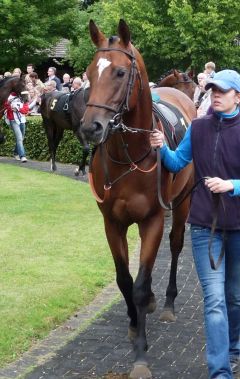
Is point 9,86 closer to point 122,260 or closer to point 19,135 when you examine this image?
point 19,135

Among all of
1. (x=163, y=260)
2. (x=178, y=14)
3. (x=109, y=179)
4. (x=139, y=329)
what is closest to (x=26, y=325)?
(x=139, y=329)

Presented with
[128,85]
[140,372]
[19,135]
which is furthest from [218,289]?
[19,135]

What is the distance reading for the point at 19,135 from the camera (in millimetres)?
18391

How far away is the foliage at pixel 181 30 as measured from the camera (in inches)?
1035

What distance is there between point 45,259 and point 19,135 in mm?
10332

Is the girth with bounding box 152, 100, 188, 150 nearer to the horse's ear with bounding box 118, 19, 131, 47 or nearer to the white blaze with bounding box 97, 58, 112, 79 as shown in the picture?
the horse's ear with bounding box 118, 19, 131, 47

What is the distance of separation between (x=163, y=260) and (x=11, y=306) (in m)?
2.74

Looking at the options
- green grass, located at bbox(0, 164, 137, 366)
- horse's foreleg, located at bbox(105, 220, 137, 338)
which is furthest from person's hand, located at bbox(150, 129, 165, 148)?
green grass, located at bbox(0, 164, 137, 366)

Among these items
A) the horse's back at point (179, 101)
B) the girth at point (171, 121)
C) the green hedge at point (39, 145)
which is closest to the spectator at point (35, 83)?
the green hedge at point (39, 145)

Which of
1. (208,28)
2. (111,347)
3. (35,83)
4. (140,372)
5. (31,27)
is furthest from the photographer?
(31,27)

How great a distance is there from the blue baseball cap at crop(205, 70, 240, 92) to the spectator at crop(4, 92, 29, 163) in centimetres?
1369

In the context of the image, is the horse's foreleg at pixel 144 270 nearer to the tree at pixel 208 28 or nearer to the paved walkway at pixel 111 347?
the paved walkway at pixel 111 347

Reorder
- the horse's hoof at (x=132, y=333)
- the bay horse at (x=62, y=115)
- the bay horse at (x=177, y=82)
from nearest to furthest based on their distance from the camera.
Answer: the horse's hoof at (x=132, y=333), the bay horse at (x=177, y=82), the bay horse at (x=62, y=115)

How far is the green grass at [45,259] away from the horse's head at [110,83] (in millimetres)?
2005
